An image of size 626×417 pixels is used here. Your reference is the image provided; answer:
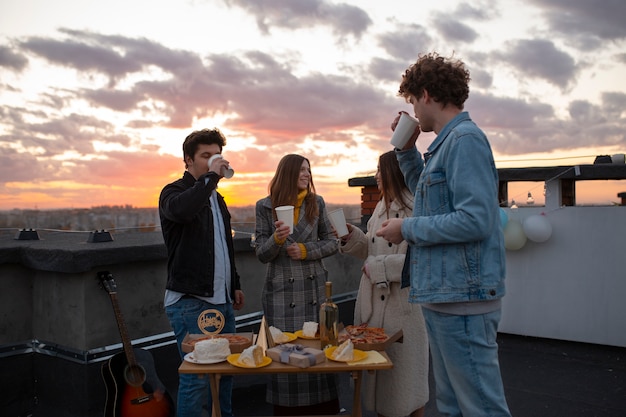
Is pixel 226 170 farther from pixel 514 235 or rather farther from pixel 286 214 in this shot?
pixel 514 235

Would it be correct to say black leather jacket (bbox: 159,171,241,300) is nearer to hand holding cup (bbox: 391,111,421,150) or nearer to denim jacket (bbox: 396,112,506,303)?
hand holding cup (bbox: 391,111,421,150)


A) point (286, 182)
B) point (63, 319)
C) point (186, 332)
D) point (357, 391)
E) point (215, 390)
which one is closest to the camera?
point (215, 390)

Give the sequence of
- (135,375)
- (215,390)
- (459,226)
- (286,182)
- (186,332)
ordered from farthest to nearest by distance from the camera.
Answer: (286,182) → (135,375) → (186,332) → (215,390) → (459,226)

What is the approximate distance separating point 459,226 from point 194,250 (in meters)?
1.86

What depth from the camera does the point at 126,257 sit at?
432 centimetres

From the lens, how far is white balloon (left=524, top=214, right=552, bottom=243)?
684 cm

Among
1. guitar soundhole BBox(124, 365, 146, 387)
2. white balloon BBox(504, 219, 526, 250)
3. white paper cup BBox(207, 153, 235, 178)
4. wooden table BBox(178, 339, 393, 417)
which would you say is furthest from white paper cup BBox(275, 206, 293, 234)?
white balloon BBox(504, 219, 526, 250)

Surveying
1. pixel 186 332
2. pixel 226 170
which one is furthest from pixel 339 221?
pixel 186 332

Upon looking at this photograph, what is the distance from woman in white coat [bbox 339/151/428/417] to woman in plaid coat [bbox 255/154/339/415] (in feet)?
1.41

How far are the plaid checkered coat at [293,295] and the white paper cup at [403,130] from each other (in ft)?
4.69

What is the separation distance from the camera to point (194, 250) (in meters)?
3.42

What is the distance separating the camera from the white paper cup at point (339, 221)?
344 cm

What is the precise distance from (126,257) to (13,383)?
1280mm

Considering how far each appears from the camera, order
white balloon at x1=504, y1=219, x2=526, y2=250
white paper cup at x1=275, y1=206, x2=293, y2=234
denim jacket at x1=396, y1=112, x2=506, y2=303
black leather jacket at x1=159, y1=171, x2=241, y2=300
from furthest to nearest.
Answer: white balloon at x1=504, y1=219, x2=526, y2=250, white paper cup at x1=275, y1=206, x2=293, y2=234, black leather jacket at x1=159, y1=171, x2=241, y2=300, denim jacket at x1=396, y1=112, x2=506, y2=303
